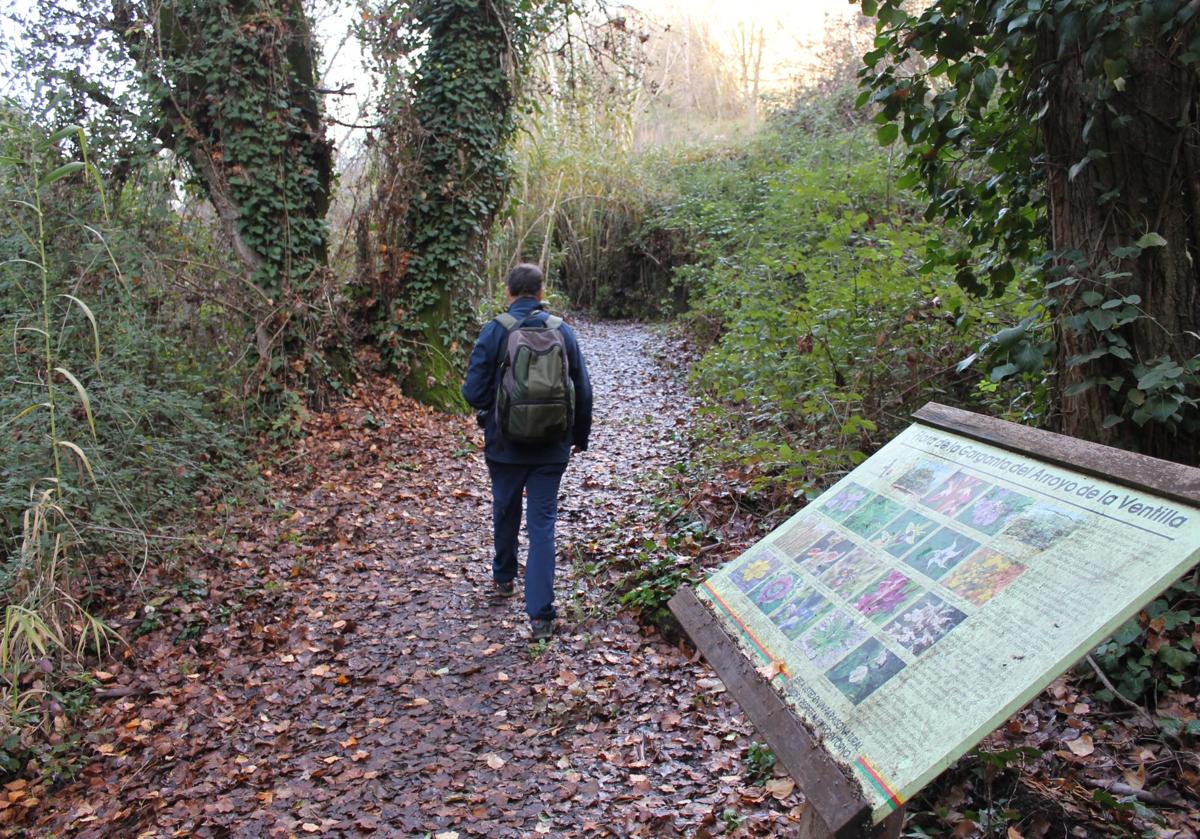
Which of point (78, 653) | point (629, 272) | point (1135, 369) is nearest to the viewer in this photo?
point (1135, 369)

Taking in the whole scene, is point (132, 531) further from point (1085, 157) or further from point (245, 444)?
point (1085, 157)

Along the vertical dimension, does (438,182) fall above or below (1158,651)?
above

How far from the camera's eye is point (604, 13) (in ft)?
34.7

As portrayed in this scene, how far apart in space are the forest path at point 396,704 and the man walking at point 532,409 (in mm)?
571

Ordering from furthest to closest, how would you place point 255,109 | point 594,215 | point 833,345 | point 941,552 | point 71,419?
point 594,215 → point 255,109 → point 833,345 → point 71,419 → point 941,552

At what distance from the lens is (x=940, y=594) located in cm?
205

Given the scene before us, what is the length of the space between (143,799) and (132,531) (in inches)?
86.5

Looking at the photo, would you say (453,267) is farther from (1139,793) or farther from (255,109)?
(1139,793)

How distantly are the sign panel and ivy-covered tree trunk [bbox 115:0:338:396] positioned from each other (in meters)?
7.20

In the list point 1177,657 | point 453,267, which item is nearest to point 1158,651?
point 1177,657

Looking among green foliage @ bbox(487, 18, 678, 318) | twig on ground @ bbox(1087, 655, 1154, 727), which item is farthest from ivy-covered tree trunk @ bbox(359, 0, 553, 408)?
twig on ground @ bbox(1087, 655, 1154, 727)

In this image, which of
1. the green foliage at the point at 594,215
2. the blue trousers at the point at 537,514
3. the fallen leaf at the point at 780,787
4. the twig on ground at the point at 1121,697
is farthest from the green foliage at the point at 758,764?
the green foliage at the point at 594,215

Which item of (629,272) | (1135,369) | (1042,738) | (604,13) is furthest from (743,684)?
(629,272)

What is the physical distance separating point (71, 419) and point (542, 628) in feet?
11.5
